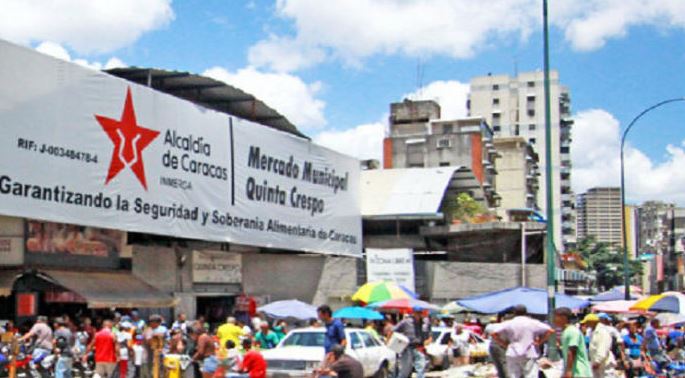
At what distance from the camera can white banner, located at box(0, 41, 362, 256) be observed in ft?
79.9

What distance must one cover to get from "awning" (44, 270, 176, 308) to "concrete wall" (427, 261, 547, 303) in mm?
14751

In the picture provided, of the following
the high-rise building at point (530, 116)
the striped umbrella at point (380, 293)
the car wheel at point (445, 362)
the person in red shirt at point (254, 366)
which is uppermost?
the high-rise building at point (530, 116)

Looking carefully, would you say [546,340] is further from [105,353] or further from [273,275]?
[273,275]

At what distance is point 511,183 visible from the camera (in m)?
93.4

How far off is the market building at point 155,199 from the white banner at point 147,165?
0.14 feet

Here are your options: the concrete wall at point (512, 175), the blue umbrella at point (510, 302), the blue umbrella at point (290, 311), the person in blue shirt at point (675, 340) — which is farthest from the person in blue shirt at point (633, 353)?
the concrete wall at point (512, 175)

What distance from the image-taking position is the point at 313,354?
1903cm

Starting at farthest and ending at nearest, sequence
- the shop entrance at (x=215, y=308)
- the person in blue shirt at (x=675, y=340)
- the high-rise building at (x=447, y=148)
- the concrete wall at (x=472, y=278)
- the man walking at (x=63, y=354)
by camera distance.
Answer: the high-rise building at (x=447, y=148) → the concrete wall at (x=472, y=278) → the shop entrance at (x=215, y=308) → the person in blue shirt at (x=675, y=340) → the man walking at (x=63, y=354)

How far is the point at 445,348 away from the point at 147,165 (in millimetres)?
10312

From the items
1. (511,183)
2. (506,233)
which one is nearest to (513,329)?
(506,233)

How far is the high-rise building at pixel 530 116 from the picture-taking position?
117m

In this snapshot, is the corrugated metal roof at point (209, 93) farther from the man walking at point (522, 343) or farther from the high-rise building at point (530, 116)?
the high-rise building at point (530, 116)

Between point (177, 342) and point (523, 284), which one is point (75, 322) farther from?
point (523, 284)

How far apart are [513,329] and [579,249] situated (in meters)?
101
